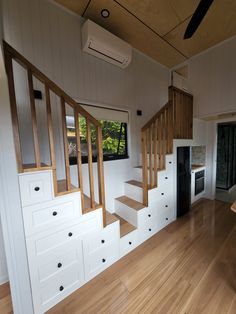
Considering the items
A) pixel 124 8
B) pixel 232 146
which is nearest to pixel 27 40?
pixel 124 8

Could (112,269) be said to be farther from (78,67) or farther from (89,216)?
(78,67)

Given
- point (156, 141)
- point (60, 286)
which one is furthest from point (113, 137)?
point (60, 286)

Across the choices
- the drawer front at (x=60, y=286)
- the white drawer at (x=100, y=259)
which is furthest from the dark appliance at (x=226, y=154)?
→ the drawer front at (x=60, y=286)

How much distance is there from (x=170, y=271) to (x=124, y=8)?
3477mm

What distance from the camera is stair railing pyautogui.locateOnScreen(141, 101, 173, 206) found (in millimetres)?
2329

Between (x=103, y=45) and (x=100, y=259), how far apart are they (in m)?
2.92

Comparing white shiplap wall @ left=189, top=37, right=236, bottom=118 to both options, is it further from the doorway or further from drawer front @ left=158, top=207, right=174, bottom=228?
drawer front @ left=158, top=207, right=174, bottom=228

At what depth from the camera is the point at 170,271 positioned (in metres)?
1.75

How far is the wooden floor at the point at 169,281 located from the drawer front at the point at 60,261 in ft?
1.10

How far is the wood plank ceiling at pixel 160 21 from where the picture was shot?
Result: 6.48 ft

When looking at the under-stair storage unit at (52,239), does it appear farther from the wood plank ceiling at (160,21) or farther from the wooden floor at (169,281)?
the wood plank ceiling at (160,21)

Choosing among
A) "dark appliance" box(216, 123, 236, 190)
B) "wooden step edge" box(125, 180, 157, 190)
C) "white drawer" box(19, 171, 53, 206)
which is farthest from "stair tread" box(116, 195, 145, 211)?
"dark appliance" box(216, 123, 236, 190)

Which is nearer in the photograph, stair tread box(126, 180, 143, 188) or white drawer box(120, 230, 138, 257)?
white drawer box(120, 230, 138, 257)

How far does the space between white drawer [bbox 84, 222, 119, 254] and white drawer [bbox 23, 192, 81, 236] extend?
14.2 inches
